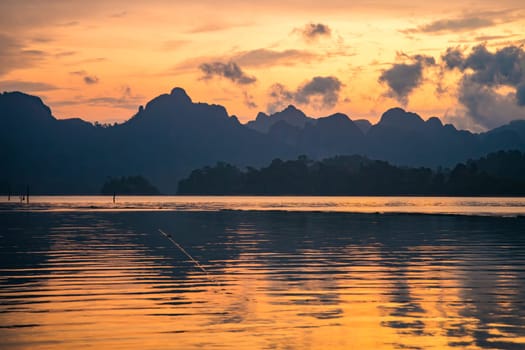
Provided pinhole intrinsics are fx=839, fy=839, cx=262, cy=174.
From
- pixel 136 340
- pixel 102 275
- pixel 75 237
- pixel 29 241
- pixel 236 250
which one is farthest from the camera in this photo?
pixel 75 237

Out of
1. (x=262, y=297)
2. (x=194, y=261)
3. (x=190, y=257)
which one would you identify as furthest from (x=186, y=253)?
(x=262, y=297)

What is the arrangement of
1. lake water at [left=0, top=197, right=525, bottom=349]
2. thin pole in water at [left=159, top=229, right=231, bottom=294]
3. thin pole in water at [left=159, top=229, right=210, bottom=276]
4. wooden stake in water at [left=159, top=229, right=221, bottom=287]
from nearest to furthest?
lake water at [left=0, top=197, right=525, bottom=349] < thin pole in water at [left=159, top=229, right=231, bottom=294] < wooden stake in water at [left=159, top=229, right=221, bottom=287] < thin pole in water at [left=159, top=229, right=210, bottom=276]

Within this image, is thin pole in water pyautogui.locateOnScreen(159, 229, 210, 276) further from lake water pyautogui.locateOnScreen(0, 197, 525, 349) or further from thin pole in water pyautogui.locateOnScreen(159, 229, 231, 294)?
lake water pyautogui.locateOnScreen(0, 197, 525, 349)

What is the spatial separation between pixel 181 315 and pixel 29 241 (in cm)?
3597

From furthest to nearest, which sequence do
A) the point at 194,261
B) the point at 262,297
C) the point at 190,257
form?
1. the point at 190,257
2. the point at 194,261
3. the point at 262,297

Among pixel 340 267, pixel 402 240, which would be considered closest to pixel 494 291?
pixel 340 267

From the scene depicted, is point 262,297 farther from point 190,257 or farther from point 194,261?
point 190,257

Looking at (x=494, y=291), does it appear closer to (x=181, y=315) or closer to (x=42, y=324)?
(x=181, y=315)

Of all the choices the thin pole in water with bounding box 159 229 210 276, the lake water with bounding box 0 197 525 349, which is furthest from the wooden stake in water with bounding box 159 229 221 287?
the lake water with bounding box 0 197 525 349

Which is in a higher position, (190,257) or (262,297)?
(262,297)

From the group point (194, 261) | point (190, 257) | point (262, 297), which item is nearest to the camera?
point (262, 297)

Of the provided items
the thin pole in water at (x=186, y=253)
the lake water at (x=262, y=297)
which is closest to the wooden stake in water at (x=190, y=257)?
the thin pole in water at (x=186, y=253)

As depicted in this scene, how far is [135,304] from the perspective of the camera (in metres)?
23.8

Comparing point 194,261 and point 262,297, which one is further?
point 194,261
